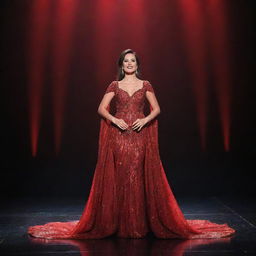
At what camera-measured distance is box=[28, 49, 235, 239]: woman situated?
12.3ft

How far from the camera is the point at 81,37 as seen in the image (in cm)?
643

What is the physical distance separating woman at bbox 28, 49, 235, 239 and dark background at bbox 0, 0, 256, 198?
2588 millimetres

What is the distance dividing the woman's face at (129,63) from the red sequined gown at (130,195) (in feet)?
0.55

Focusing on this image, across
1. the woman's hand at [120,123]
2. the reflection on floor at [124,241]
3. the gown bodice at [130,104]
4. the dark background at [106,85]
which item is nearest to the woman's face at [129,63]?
the gown bodice at [130,104]

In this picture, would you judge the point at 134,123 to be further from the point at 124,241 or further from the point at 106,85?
the point at 106,85

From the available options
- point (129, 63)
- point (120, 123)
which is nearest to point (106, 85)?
point (129, 63)

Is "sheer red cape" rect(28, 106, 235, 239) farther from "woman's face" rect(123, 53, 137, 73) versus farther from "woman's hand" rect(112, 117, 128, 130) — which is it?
"woman's face" rect(123, 53, 137, 73)

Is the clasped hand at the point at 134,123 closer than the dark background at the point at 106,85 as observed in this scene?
Yes

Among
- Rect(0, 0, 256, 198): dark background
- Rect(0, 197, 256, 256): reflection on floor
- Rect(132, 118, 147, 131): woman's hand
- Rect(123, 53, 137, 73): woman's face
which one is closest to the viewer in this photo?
Rect(0, 197, 256, 256): reflection on floor

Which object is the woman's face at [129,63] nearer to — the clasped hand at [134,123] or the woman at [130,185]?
the woman at [130,185]

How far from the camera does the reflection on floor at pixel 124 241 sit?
3309 mm

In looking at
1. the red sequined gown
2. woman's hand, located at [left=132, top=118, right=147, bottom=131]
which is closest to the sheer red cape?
the red sequined gown

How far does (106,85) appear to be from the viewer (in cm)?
645

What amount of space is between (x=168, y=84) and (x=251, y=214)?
2302 millimetres
